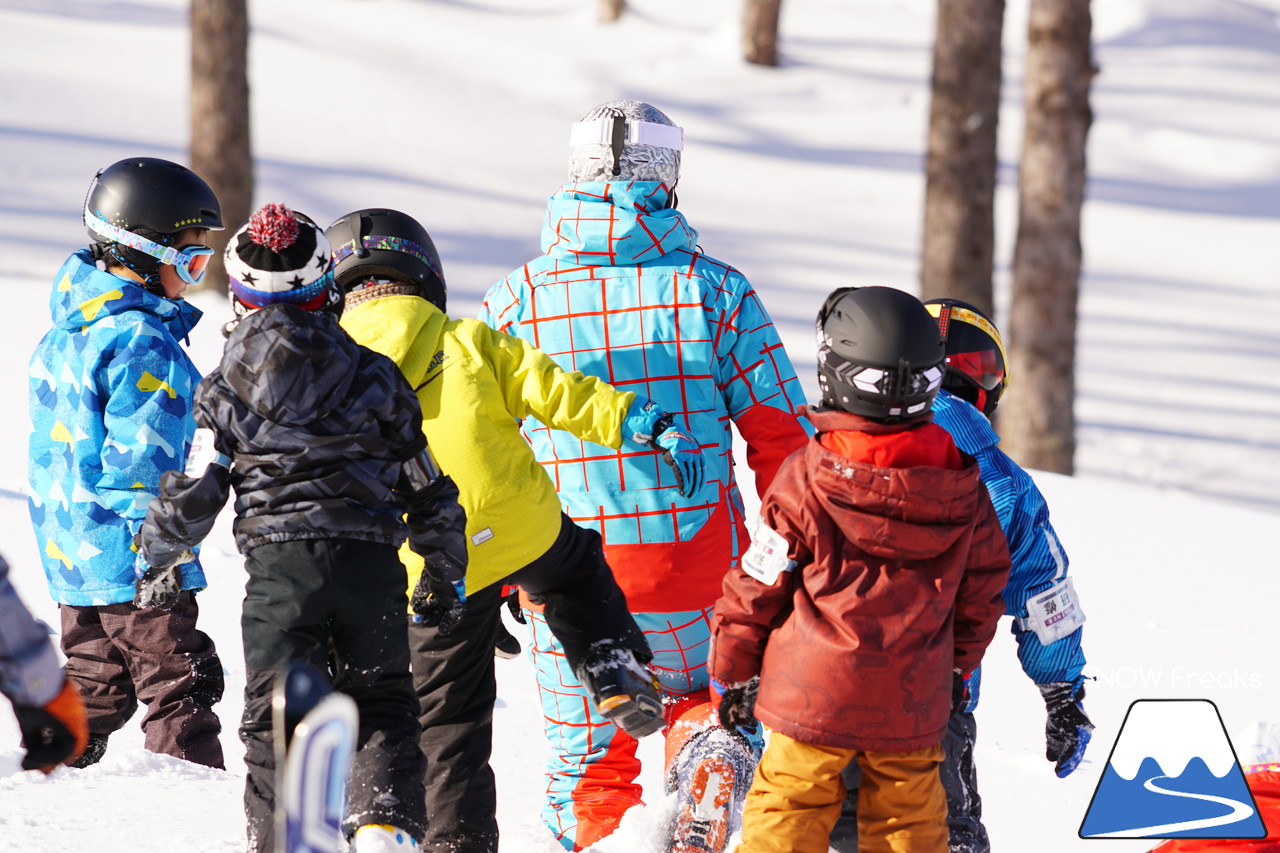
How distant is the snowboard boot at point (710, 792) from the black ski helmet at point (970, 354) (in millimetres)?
1041

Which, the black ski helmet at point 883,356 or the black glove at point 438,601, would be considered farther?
the black glove at point 438,601

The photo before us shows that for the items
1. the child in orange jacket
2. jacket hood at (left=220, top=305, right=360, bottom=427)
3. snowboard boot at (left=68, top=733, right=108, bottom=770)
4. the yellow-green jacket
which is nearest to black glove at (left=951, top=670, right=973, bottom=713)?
the child in orange jacket

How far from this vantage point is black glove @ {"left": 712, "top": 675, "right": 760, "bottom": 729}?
308 centimetres

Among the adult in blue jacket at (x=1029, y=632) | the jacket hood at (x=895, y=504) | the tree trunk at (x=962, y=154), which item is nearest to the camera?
the jacket hood at (x=895, y=504)

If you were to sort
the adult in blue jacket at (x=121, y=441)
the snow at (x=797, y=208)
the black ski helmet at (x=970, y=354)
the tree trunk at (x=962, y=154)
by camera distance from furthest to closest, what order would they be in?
the tree trunk at (x=962, y=154), the snow at (x=797, y=208), the adult in blue jacket at (x=121, y=441), the black ski helmet at (x=970, y=354)

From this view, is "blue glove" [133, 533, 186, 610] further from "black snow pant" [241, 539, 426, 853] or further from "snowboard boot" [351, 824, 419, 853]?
"snowboard boot" [351, 824, 419, 853]

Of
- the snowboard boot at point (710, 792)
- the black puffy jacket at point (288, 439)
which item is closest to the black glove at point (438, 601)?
the black puffy jacket at point (288, 439)

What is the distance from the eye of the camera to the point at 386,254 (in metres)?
3.52

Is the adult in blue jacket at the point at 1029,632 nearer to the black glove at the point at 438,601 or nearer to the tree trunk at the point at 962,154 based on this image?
the black glove at the point at 438,601

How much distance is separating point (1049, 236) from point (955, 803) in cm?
665

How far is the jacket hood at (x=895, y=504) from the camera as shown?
9.38ft

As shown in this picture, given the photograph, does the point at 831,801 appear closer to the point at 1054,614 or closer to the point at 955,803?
the point at 955,803

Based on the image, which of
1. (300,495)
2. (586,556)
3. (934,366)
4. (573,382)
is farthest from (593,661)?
(934,366)

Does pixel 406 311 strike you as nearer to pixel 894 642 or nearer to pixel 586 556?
pixel 586 556
